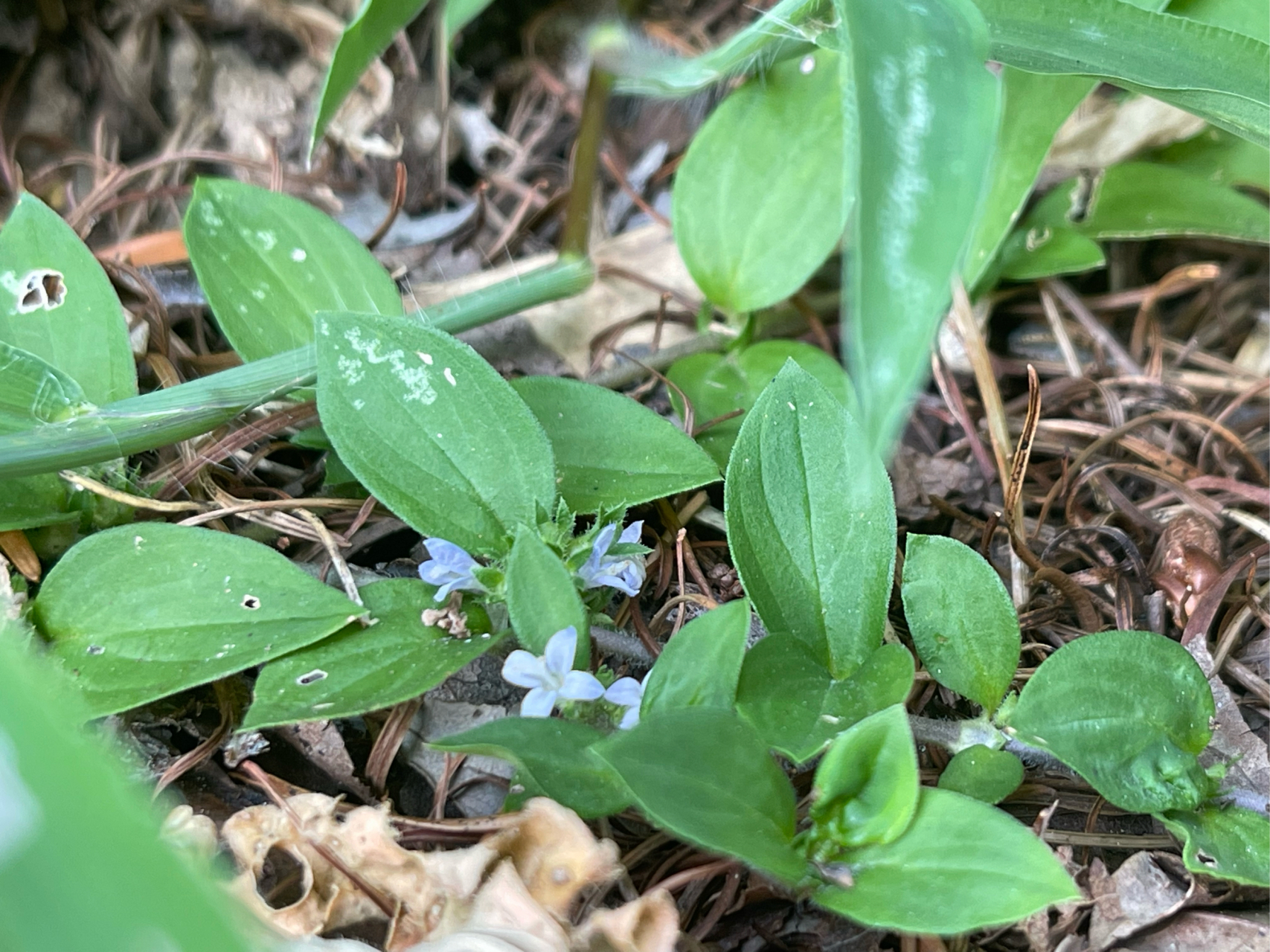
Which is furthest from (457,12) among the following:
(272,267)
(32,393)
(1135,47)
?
(1135,47)

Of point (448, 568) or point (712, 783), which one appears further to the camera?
point (448, 568)

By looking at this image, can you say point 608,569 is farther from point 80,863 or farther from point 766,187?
point 766,187

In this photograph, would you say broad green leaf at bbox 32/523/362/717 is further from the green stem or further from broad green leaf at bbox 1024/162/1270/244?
broad green leaf at bbox 1024/162/1270/244

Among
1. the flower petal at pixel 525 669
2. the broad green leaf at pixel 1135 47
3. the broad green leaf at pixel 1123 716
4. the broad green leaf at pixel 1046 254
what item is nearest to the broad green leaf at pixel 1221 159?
the broad green leaf at pixel 1046 254

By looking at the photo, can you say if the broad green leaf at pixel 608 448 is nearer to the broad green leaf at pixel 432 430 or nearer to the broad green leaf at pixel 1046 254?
the broad green leaf at pixel 432 430

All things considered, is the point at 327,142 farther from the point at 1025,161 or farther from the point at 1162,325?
the point at 1162,325

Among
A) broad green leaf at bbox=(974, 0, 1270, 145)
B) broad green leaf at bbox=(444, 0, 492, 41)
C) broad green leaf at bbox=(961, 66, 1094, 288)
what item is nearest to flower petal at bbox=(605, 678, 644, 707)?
broad green leaf at bbox=(974, 0, 1270, 145)

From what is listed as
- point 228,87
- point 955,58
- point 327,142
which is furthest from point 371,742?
point 228,87
